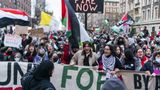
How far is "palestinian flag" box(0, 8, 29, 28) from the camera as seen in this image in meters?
13.6

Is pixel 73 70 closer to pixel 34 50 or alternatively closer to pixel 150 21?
pixel 34 50

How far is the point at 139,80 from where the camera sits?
8.70 m

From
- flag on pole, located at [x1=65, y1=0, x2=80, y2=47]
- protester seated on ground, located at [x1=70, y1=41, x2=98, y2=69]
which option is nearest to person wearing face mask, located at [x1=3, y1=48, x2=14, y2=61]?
flag on pole, located at [x1=65, y1=0, x2=80, y2=47]

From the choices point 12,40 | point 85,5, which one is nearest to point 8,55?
point 12,40

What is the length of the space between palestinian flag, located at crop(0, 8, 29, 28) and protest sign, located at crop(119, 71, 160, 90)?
5.93 metres

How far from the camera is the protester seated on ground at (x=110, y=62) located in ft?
28.1

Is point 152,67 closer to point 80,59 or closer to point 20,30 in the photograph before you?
point 80,59

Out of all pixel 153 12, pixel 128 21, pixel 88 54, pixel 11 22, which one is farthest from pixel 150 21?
pixel 88 54

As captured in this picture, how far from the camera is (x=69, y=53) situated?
10.4m

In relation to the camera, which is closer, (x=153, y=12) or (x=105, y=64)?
(x=105, y=64)

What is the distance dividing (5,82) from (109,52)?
2158 millimetres

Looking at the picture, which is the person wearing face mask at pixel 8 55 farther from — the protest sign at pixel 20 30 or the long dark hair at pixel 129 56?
the protest sign at pixel 20 30

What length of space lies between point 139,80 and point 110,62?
709mm

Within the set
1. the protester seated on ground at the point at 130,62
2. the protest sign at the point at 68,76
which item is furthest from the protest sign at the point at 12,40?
the protester seated on ground at the point at 130,62
